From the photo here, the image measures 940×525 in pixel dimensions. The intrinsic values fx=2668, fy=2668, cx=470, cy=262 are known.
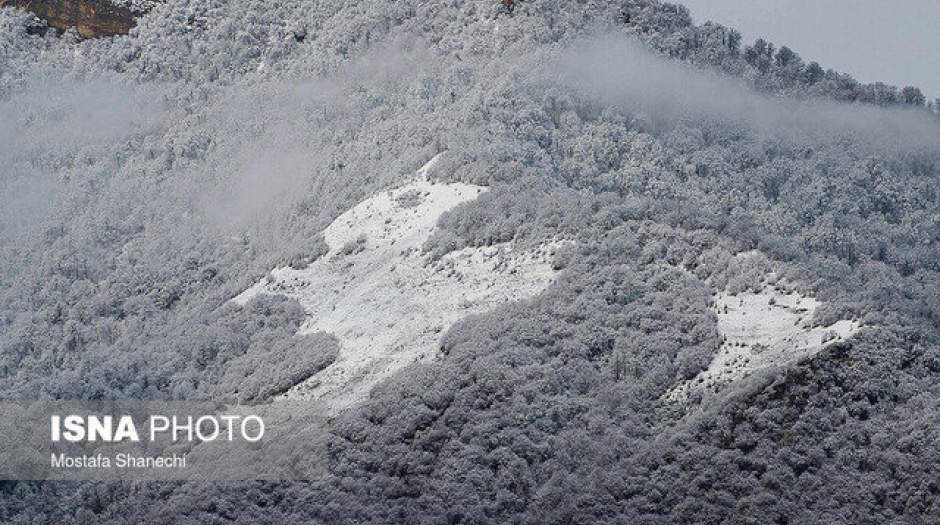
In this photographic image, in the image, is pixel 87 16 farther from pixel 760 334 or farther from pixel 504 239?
pixel 760 334

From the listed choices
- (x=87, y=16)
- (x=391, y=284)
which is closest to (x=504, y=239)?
(x=391, y=284)

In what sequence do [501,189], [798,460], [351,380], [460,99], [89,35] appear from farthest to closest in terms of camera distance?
1. [89,35]
2. [460,99]
3. [501,189]
4. [351,380]
5. [798,460]

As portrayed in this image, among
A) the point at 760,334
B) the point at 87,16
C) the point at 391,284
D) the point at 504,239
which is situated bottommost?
the point at 87,16

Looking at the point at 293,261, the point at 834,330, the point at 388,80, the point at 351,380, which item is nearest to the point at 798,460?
the point at 834,330

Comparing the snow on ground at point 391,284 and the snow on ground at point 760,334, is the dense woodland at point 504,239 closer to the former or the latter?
the snow on ground at point 760,334

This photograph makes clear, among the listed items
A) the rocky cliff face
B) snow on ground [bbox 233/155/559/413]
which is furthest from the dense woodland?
the rocky cliff face

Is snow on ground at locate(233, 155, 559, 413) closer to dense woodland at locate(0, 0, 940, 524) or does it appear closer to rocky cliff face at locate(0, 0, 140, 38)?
dense woodland at locate(0, 0, 940, 524)

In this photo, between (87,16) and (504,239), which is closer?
(504,239)

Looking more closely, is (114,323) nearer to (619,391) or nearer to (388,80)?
(388,80)
